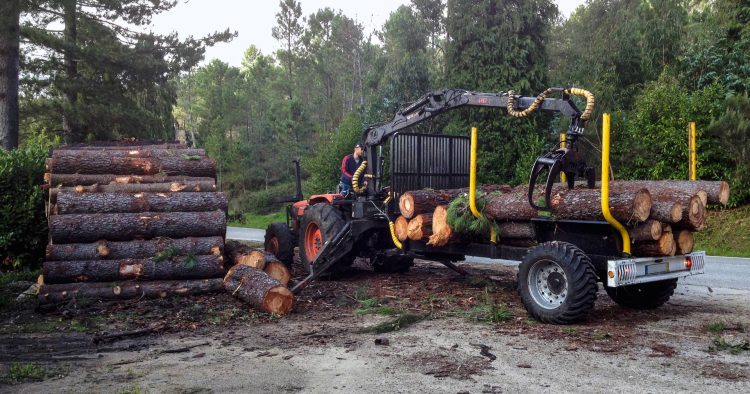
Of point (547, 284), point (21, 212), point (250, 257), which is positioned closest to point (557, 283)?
point (547, 284)

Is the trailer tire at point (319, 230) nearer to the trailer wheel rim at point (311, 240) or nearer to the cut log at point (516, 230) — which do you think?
the trailer wheel rim at point (311, 240)

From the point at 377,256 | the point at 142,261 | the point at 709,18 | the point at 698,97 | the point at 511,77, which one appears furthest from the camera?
the point at 511,77

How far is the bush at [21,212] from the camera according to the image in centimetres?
1176

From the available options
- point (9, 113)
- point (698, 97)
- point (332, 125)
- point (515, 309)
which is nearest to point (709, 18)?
point (698, 97)

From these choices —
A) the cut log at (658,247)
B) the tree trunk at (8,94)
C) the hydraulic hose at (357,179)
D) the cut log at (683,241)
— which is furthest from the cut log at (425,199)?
the tree trunk at (8,94)

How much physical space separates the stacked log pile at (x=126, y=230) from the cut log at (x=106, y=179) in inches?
0.6

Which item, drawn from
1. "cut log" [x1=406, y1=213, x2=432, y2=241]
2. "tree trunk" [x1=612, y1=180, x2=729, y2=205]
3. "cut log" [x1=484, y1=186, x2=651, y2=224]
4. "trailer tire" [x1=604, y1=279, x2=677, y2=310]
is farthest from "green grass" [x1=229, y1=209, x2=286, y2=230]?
"tree trunk" [x1=612, y1=180, x2=729, y2=205]

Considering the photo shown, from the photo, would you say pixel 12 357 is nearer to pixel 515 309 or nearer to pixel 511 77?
pixel 515 309

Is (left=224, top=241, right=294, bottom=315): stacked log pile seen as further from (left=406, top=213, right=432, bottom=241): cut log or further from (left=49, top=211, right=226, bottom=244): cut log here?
(left=406, top=213, right=432, bottom=241): cut log

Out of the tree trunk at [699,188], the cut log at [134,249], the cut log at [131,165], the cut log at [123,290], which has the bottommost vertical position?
the cut log at [123,290]

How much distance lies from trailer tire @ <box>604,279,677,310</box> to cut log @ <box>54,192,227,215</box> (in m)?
6.29

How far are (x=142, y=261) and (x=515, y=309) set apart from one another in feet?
17.6

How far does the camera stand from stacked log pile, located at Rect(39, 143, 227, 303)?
9188mm

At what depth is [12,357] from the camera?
6.30 metres
